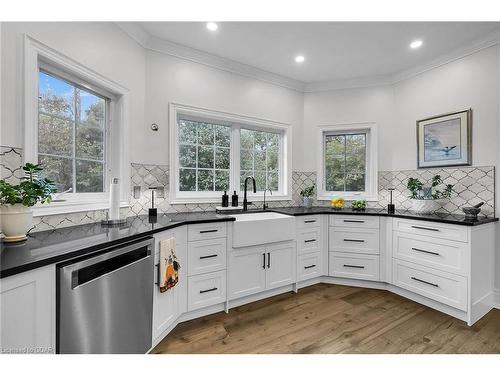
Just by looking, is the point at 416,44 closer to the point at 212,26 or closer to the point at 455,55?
the point at 455,55

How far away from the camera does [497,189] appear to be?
7.79 feet

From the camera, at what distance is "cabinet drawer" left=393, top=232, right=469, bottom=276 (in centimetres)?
215

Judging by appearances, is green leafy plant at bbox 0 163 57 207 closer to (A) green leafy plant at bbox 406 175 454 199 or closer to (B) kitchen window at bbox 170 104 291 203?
(B) kitchen window at bbox 170 104 291 203

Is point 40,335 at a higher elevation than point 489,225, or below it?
below

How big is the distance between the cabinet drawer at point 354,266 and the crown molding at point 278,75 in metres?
2.36

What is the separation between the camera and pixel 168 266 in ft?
5.85

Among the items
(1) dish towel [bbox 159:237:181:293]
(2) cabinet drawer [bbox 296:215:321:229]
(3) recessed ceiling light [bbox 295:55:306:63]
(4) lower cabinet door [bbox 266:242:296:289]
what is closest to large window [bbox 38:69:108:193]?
(1) dish towel [bbox 159:237:181:293]

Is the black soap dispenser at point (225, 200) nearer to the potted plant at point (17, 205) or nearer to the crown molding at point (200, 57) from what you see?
the crown molding at point (200, 57)

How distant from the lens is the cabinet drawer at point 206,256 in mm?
2076

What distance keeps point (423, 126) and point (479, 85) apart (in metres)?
0.61

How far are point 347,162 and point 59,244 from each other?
11.2 feet

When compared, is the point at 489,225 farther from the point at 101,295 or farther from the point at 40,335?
the point at 40,335

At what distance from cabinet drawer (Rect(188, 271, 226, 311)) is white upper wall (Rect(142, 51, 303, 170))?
1.29m
